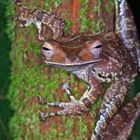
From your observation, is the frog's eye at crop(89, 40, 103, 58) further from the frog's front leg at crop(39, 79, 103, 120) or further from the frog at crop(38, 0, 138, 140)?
the frog's front leg at crop(39, 79, 103, 120)

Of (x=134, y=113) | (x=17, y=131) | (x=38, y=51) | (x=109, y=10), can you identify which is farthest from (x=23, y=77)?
(x=134, y=113)

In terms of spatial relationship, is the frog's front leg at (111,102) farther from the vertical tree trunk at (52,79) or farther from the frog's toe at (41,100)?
the frog's toe at (41,100)

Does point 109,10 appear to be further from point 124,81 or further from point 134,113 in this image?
point 134,113

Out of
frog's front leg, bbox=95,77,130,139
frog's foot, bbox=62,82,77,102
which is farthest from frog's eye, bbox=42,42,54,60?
frog's front leg, bbox=95,77,130,139

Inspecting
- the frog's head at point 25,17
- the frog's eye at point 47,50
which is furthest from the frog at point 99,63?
the frog's head at point 25,17

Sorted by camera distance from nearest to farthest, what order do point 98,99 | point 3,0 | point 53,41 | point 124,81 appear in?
1. point 53,41
2. point 98,99
3. point 124,81
4. point 3,0

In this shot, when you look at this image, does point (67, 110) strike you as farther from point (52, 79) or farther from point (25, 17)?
point (25, 17)
